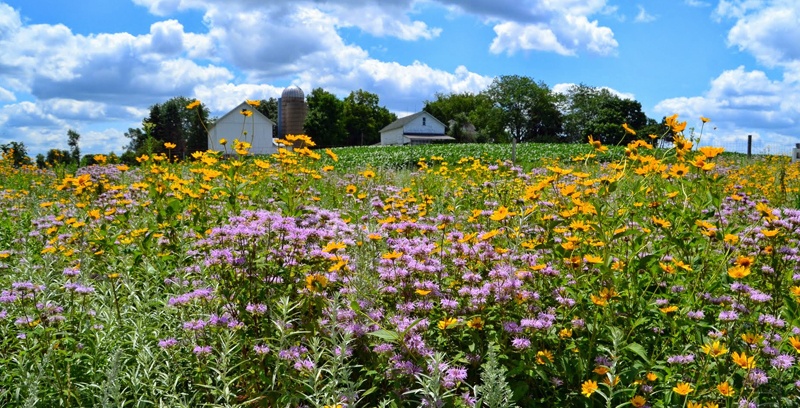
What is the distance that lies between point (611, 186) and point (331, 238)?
1536 mm

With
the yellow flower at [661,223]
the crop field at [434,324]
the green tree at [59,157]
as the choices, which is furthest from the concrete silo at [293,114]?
the yellow flower at [661,223]

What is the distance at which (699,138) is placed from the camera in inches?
188

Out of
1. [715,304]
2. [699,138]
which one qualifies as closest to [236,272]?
[715,304]

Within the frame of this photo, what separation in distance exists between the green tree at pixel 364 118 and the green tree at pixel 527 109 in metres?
17.6

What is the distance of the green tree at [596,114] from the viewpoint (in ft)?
218

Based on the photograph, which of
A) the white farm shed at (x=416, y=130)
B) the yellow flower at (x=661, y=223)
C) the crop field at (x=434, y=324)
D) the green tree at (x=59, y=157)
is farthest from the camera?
the white farm shed at (x=416, y=130)

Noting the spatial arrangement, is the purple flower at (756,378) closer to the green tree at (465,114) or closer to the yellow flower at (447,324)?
the yellow flower at (447,324)

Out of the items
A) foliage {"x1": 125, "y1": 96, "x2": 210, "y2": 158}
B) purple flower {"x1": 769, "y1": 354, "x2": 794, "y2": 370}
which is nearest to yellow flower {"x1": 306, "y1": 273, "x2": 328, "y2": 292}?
purple flower {"x1": 769, "y1": 354, "x2": 794, "y2": 370}

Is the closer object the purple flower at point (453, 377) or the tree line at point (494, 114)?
the purple flower at point (453, 377)

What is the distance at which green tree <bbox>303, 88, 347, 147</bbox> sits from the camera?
64.7 metres

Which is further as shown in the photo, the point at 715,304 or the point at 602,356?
the point at 715,304

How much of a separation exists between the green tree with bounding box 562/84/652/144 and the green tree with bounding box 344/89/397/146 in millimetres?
28015

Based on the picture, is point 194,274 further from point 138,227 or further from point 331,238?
point 138,227

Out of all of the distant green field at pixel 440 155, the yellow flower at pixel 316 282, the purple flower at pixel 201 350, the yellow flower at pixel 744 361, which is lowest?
the purple flower at pixel 201 350
